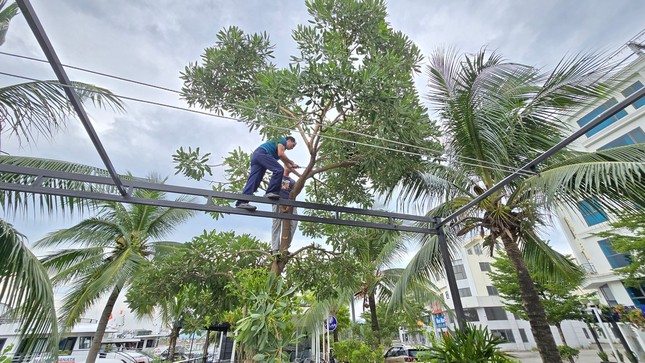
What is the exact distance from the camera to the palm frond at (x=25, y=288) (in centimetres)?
323

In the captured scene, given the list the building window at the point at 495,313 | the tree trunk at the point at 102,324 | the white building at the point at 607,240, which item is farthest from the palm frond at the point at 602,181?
the building window at the point at 495,313

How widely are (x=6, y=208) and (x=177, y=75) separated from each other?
12.3 ft

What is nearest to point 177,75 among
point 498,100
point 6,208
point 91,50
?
point 91,50

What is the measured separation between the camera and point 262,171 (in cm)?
445

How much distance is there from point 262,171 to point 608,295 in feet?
81.9

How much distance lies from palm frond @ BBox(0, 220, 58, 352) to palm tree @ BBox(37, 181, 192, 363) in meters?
3.80

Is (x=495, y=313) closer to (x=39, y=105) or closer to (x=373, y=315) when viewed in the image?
(x=373, y=315)

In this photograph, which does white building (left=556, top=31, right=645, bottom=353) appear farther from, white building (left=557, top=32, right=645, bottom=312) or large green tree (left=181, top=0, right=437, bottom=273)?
large green tree (left=181, top=0, right=437, bottom=273)

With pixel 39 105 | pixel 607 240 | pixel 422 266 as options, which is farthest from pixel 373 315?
pixel 607 240

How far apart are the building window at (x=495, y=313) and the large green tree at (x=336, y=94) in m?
31.1

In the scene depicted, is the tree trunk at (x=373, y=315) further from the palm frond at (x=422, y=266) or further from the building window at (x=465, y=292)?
the building window at (x=465, y=292)

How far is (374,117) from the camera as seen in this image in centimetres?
432

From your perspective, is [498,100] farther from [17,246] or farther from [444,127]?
[17,246]

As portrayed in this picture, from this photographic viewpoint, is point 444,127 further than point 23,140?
Yes
